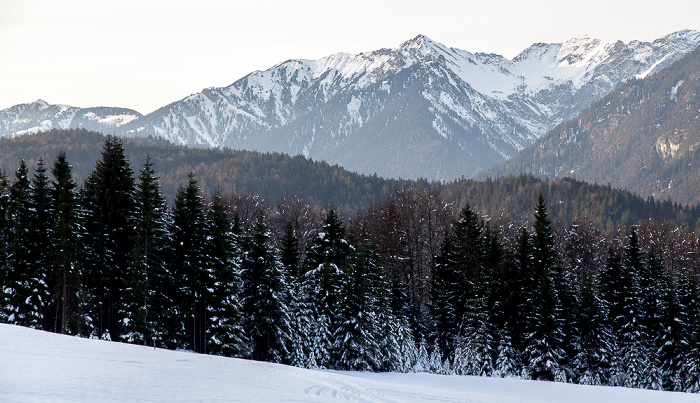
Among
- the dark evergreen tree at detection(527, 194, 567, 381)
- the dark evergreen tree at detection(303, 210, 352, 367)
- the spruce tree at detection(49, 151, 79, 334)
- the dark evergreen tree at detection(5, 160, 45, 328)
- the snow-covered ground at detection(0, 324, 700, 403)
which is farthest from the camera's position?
the dark evergreen tree at detection(527, 194, 567, 381)

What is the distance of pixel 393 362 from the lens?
4959 cm

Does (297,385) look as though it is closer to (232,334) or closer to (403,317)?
(232,334)

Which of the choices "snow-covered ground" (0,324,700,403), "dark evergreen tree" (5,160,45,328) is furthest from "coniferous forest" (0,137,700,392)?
"snow-covered ground" (0,324,700,403)

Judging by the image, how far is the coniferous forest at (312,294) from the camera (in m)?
44.9

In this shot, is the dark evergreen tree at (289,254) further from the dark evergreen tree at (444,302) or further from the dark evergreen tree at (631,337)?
the dark evergreen tree at (631,337)

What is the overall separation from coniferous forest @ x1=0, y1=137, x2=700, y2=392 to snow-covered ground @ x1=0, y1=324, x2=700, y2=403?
9.88 m

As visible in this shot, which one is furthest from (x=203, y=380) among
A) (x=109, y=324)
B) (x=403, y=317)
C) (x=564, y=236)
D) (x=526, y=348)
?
(x=564, y=236)

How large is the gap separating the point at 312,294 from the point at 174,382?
78.2ft

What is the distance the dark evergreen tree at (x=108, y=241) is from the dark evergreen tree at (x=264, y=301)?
8.57 metres

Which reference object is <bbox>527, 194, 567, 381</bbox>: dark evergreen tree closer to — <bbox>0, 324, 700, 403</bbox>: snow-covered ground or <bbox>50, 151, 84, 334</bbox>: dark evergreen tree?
<bbox>0, 324, 700, 403</bbox>: snow-covered ground

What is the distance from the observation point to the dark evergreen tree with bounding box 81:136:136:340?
147 ft

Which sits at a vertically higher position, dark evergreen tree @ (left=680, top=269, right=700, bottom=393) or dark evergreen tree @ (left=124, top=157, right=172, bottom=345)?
dark evergreen tree @ (left=124, top=157, right=172, bottom=345)

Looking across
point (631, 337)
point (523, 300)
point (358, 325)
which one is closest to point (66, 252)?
point (358, 325)

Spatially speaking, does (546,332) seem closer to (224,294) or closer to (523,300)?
(523,300)
